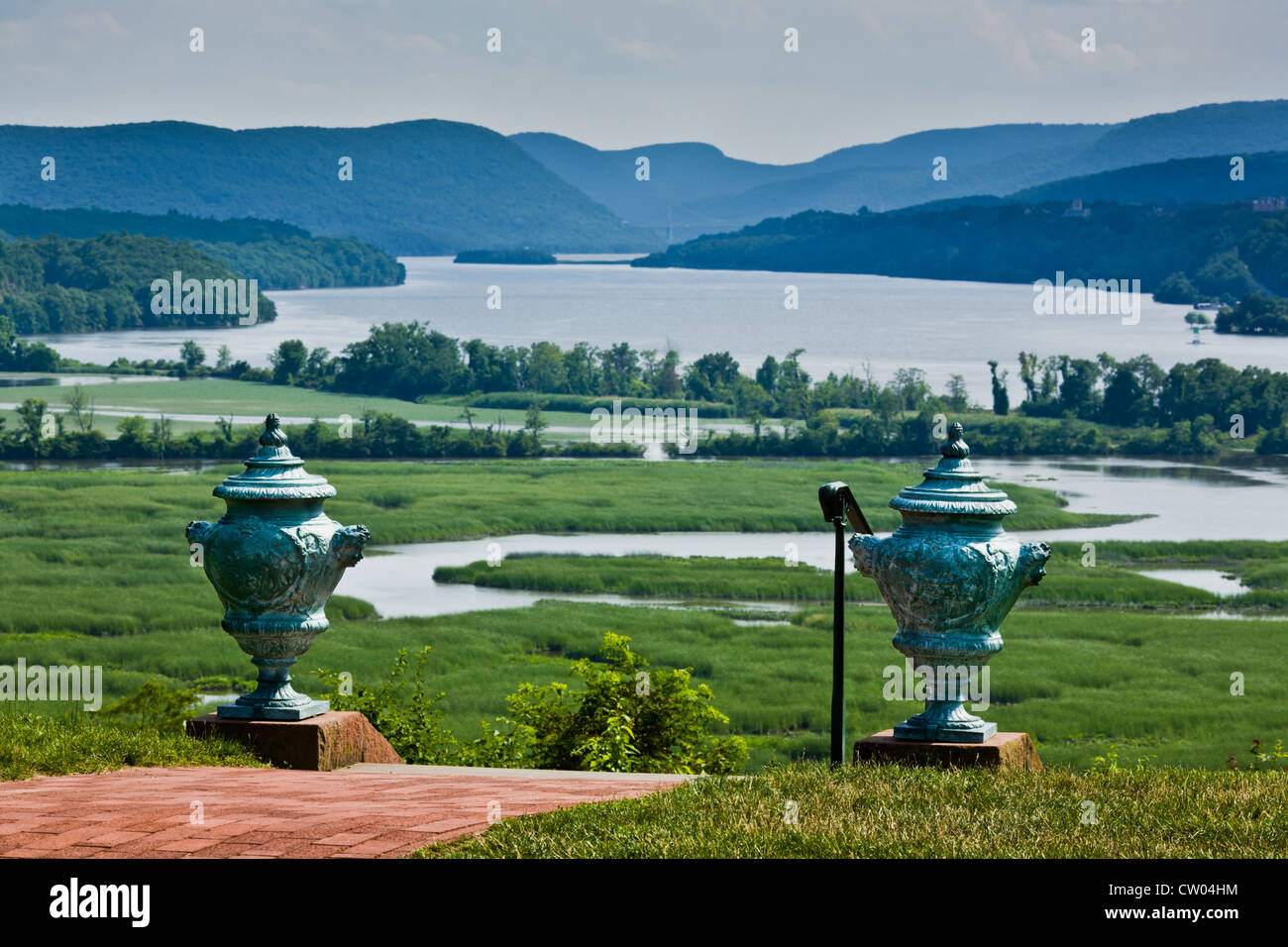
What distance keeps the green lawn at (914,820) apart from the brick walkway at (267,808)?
0.39 meters

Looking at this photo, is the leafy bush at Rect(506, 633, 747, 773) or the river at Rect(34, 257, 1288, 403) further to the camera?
the river at Rect(34, 257, 1288, 403)

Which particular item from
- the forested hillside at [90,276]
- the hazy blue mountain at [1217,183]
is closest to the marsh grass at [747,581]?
the forested hillside at [90,276]

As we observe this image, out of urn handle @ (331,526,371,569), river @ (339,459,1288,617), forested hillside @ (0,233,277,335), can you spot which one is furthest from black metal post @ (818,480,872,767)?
forested hillside @ (0,233,277,335)

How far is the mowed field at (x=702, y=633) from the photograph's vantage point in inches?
1155

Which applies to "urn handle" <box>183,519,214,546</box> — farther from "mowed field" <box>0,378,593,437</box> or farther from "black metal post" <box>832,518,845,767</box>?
"mowed field" <box>0,378,593,437</box>

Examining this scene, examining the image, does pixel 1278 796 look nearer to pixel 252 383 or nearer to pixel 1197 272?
pixel 252 383

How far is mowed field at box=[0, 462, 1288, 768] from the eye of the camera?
96.2 feet

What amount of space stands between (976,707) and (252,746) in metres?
18.6

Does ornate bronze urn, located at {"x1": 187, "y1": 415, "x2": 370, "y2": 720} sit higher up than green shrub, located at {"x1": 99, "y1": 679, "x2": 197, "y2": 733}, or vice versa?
ornate bronze urn, located at {"x1": 187, "y1": 415, "x2": 370, "y2": 720}

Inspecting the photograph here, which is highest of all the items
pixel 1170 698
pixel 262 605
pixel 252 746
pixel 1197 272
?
pixel 1197 272

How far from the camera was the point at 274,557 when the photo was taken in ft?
30.4

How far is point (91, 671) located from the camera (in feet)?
→ 101

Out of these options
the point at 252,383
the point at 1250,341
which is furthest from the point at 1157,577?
the point at 1250,341
